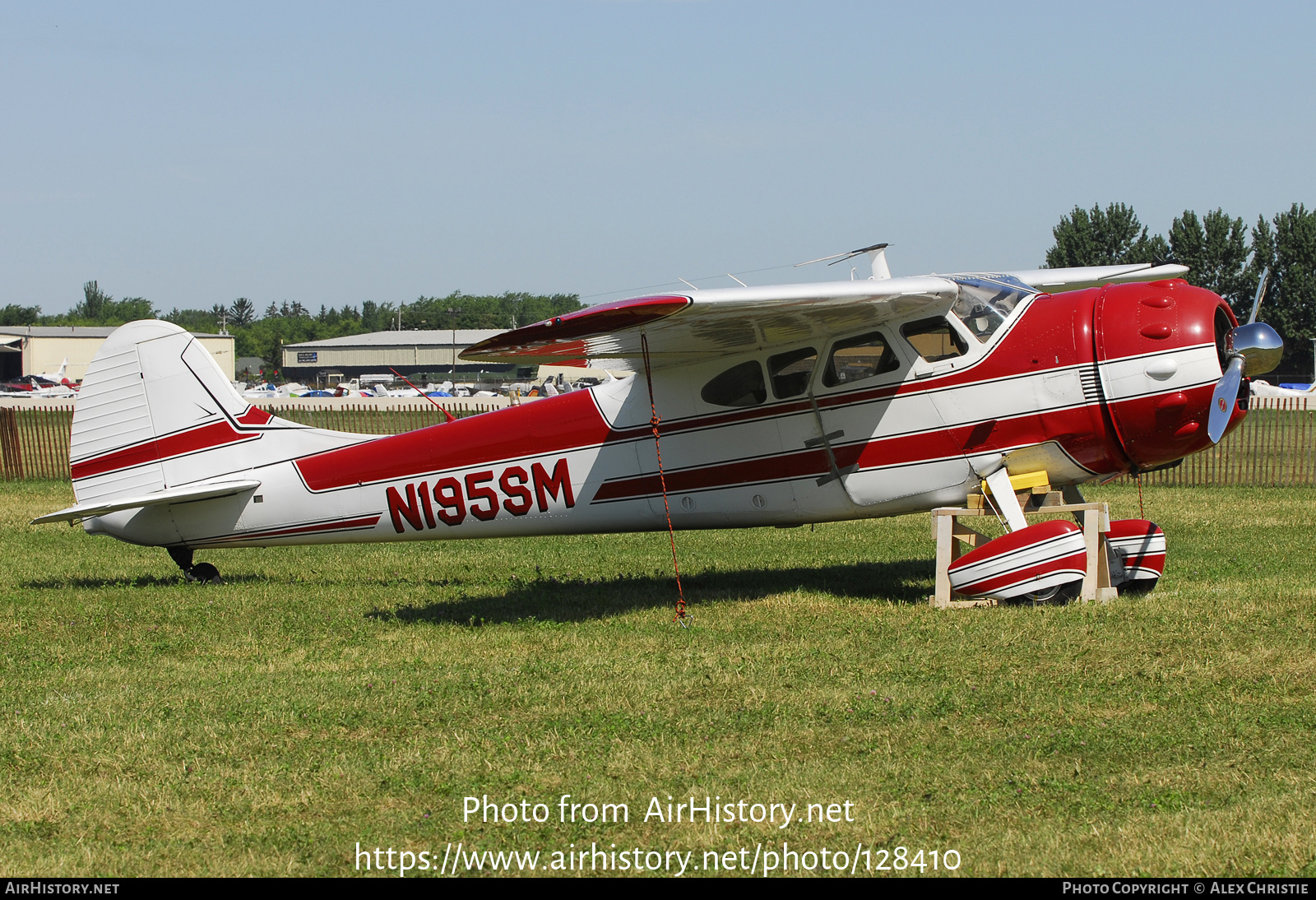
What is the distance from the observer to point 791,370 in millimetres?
9828

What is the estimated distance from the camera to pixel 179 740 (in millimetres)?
6277

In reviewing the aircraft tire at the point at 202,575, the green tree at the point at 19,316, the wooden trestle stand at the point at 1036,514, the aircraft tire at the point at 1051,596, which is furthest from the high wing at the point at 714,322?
the green tree at the point at 19,316

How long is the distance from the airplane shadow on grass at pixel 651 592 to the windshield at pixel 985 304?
2.40 metres

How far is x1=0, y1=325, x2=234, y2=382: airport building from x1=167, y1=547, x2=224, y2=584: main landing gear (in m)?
92.6

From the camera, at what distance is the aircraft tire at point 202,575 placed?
38.8ft

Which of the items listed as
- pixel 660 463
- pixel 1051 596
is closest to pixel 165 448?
pixel 660 463

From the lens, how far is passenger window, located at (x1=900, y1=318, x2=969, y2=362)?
Result: 9.37m

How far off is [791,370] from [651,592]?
2641 mm

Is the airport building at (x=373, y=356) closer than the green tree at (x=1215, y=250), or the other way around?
the green tree at (x=1215, y=250)

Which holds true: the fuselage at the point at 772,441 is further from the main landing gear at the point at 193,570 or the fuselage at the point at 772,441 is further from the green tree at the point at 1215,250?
the green tree at the point at 1215,250

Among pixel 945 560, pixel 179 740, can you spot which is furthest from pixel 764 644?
pixel 179 740

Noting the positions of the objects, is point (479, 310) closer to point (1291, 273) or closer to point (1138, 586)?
point (1291, 273)

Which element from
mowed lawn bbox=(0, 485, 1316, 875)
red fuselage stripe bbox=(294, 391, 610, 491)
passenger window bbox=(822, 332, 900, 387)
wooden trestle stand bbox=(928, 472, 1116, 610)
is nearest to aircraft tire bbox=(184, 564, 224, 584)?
mowed lawn bbox=(0, 485, 1316, 875)

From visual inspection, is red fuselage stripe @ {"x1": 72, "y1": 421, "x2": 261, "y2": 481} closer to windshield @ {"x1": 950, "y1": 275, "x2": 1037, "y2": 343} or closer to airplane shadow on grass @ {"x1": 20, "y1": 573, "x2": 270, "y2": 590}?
airplane shadow on grass @ {"x1": 20, "y1": 573, "x2": 270, "y2": 590}
